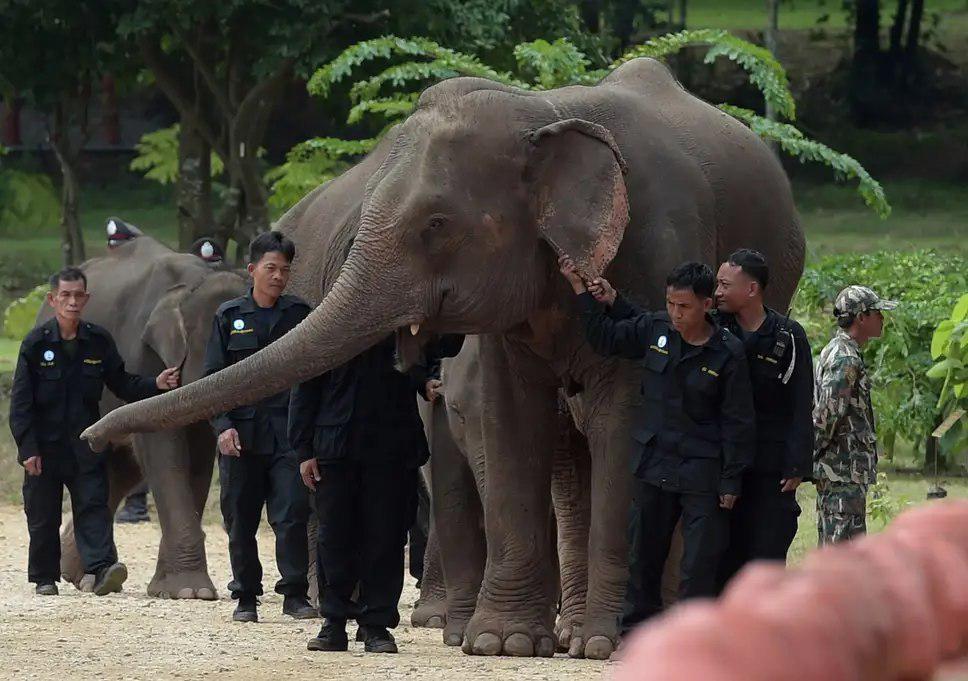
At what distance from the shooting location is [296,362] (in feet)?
26.3

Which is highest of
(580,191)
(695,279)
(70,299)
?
(580,191)

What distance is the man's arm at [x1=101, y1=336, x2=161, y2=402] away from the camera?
11789 mm

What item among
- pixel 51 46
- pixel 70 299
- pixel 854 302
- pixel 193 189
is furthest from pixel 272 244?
pixel 193 189

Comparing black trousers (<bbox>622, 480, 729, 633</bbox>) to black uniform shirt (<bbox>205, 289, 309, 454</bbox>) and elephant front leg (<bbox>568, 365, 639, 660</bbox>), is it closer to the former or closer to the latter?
elephant front leg (<bbox>568, 365, 639, 660</bbox>)

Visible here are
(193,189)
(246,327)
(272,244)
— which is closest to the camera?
(272,244)

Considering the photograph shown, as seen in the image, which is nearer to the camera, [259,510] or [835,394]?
[835,394]

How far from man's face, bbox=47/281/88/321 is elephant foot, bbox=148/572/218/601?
1704mm

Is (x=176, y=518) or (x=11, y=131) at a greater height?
(x=176, y=518)

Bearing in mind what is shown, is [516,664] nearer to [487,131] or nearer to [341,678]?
[341,678]

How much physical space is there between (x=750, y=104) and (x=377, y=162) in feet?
83.6

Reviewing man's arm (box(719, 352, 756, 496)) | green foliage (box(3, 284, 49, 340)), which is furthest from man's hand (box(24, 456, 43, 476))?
green foliage (box(3, 284, 49, 340))

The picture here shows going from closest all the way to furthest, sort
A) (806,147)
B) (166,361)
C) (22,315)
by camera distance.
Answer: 1. (166,361)
2. (806,147)
3. (22,315)

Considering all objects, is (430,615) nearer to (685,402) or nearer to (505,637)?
(505,637)

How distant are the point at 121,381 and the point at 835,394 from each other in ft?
14.9
